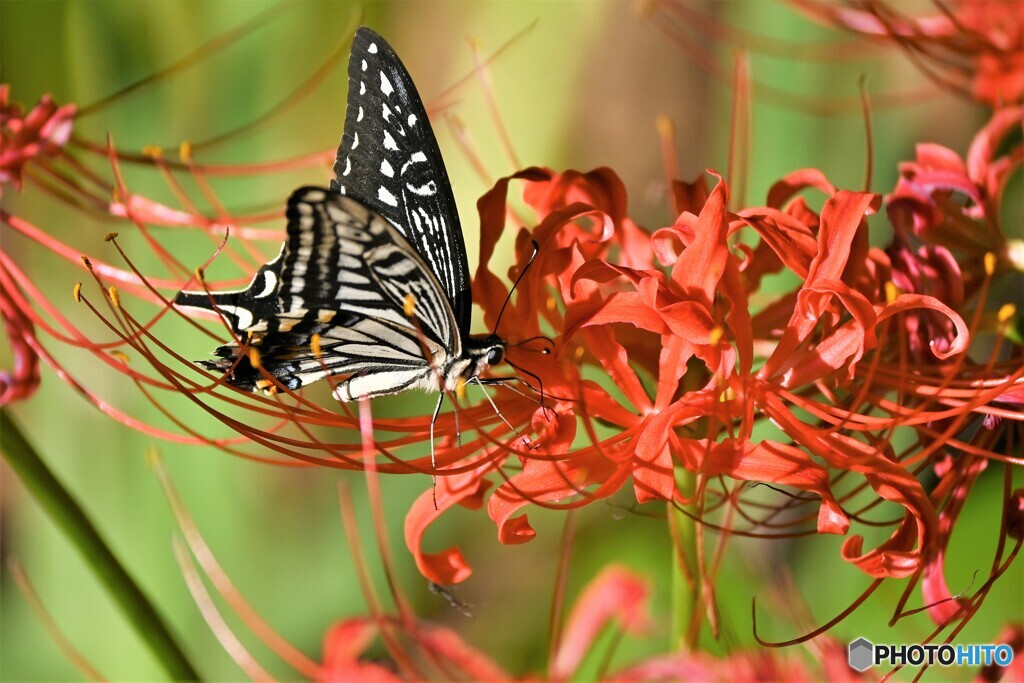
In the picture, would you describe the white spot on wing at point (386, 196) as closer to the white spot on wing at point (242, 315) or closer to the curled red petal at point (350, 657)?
the white spot on wing at point (242, 315)

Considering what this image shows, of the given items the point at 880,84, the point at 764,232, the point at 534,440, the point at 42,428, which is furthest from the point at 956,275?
the point at 42,428

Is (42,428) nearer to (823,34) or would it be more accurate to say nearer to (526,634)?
(526,634)

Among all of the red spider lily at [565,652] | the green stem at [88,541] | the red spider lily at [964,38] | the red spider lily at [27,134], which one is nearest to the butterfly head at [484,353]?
the red spider lily at [565,652]

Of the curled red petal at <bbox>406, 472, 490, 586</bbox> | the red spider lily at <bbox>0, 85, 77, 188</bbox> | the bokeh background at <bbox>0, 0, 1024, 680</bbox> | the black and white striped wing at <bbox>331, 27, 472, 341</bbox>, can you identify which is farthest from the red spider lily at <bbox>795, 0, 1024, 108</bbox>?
the red spider lily at <bbox>0, 85, 77, 188</bbox>

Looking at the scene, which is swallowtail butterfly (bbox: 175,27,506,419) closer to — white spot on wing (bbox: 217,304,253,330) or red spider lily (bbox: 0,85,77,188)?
white spot on wing (bbox: 217,304,253,330)

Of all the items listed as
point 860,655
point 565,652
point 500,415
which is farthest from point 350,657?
point 860,655

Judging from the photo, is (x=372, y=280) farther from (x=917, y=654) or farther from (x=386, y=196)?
(x=917, y=654)
